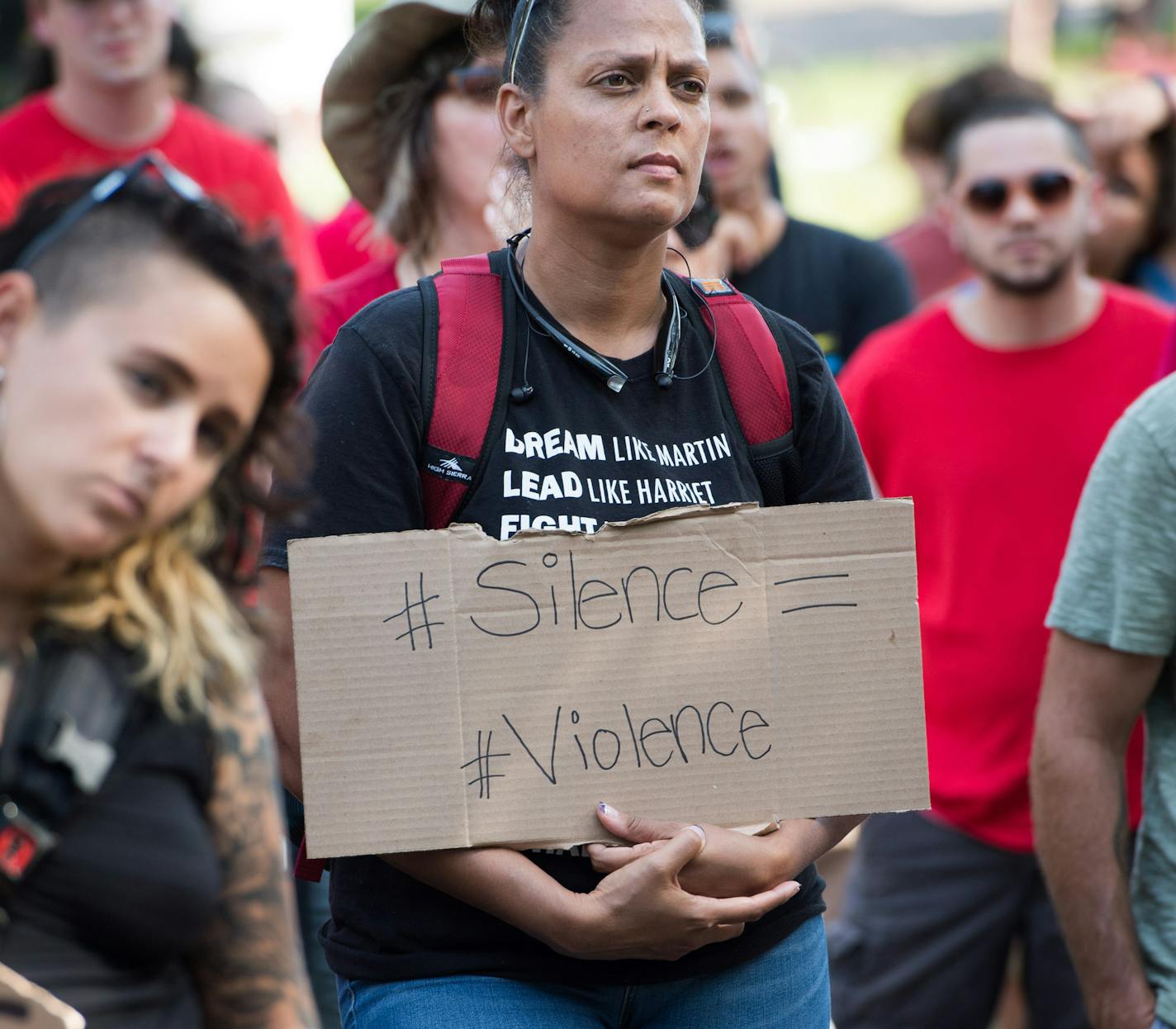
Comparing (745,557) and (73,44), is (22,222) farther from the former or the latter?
(73,44)

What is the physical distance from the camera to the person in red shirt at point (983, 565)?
428 centimetres

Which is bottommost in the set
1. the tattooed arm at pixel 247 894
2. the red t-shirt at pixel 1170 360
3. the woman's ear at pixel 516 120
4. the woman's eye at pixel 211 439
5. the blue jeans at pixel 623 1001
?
the blue jeans at pixel 623 1001

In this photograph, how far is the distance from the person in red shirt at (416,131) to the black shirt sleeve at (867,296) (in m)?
1.71

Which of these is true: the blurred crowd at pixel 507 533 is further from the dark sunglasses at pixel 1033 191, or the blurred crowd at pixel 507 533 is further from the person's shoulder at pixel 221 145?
the person's shoulder at pixel 221 145

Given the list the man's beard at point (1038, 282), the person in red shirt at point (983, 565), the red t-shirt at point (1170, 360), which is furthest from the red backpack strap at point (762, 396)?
the man's beard at point (1038, 282)

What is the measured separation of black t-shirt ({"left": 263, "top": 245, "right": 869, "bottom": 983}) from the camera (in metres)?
2.44

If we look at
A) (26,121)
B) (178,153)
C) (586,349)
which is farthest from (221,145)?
(586,349)

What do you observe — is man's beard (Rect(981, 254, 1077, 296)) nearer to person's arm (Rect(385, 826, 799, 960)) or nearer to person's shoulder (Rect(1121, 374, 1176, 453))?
person's shoulder (Rect(1121, 374, 1176, 453))

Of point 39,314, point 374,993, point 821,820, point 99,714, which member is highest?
point 39,314

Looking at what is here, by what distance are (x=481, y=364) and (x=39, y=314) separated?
0.74 m

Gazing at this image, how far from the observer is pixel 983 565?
431 cm

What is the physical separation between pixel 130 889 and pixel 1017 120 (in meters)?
3.80

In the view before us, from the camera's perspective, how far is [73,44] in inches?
196

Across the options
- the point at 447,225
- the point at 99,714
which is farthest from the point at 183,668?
the point at 447,225
